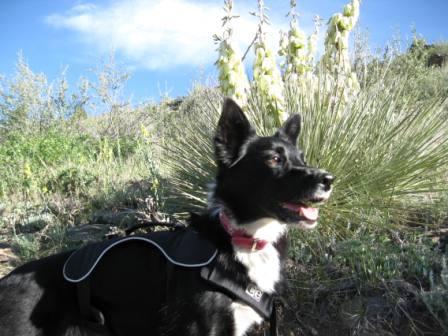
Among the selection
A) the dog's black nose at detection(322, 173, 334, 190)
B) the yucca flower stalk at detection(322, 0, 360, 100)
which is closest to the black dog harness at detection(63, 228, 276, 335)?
the dog's black nose at detection(322, 173, 334, 190)

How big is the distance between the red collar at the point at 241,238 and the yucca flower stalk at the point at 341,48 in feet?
6.86

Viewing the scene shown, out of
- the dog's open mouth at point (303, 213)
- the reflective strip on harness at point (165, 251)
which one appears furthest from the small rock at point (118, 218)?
the dog's open mouth at point (303, 213)

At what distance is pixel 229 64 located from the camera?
Result: 145 inches

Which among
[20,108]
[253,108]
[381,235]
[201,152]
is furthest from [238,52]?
[20,108]

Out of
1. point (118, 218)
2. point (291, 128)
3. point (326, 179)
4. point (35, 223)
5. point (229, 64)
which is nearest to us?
point (326, 179)

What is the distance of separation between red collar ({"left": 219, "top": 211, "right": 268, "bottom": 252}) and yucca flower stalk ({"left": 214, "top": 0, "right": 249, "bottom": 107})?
1.57 m

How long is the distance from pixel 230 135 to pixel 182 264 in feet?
2.59

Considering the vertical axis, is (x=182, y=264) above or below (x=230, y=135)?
below

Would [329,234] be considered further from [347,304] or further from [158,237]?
[158,237]

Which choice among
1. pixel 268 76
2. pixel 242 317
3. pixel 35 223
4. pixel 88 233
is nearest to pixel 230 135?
pixel 242 317

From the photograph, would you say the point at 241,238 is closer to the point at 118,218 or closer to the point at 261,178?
the point at 261,178

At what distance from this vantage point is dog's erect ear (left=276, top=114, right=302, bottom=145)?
2826mm

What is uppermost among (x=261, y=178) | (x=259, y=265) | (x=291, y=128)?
(x=291, y=128)

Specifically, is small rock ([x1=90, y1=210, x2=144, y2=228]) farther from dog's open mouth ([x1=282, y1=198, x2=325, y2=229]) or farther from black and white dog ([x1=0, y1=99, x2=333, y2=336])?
dog's open mouth ([x1=282, y1=198, x2=325, y2=229])
